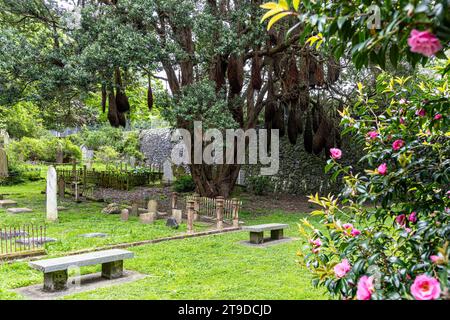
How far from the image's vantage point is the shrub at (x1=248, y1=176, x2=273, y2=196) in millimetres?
17016

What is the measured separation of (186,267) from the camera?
6.28 meters

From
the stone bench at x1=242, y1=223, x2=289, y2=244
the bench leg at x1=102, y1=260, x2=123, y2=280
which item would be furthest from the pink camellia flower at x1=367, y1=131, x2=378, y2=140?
the stone bench at x1=242, y1=223, x2=289, y2=244

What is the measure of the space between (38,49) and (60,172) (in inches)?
325

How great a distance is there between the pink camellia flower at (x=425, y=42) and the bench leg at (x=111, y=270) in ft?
16.7

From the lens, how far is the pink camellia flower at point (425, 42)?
1.64 meters

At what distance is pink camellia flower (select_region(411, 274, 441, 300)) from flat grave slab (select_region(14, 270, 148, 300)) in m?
4.29

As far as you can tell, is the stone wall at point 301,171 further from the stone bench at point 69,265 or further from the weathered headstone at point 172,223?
the stone bench at point 69,265

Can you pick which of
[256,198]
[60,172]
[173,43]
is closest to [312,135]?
[256,198]

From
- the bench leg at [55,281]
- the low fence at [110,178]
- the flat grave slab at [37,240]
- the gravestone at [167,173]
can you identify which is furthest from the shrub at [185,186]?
the bench leg at [55,281]

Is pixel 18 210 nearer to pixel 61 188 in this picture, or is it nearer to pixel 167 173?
pixel 61 188

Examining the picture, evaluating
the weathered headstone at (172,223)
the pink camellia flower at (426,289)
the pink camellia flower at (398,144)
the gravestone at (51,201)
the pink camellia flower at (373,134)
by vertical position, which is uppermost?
the pink camellia flower at (373,134)

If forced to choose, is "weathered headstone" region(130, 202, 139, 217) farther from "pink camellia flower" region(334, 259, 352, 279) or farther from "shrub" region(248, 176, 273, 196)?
"pink camellia flower" region(334, 259, 352, 279)

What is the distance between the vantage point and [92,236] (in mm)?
8453
